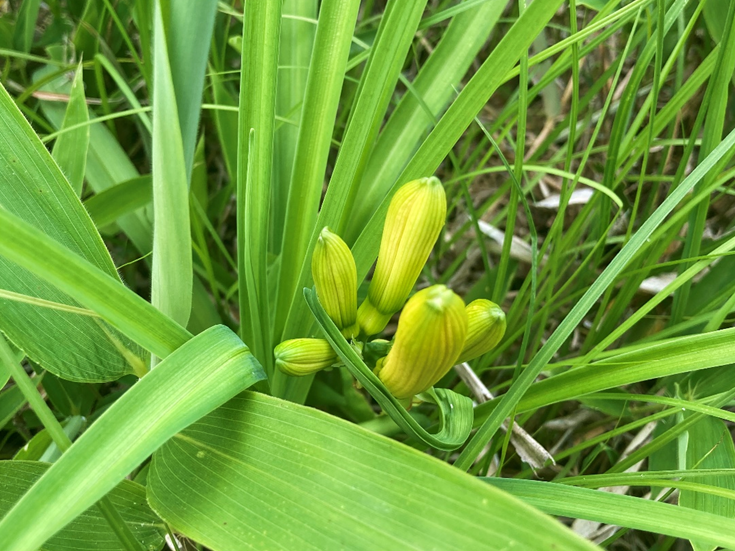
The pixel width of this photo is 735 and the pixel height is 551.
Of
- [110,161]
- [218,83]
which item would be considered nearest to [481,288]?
[218,83]

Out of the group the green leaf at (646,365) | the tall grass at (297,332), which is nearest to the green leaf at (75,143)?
the tall grass at (297,332)

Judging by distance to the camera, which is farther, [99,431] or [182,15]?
[182,15]

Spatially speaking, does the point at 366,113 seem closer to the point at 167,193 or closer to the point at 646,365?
the point at 167,193

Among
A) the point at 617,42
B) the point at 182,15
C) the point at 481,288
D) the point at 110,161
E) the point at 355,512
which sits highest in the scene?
the point at 182,15

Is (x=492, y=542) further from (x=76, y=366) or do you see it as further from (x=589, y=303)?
(x=76, y=366)

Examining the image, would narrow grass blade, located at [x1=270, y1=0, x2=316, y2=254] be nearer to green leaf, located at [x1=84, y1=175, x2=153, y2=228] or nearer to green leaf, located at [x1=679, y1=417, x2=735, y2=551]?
green leaf, located at [x1=84, y1=175, x2=153, y2=228]

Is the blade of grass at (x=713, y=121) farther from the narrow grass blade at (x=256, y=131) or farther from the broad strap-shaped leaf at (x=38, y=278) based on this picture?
the broad strap-shaped leaf at (x=38, y=278)

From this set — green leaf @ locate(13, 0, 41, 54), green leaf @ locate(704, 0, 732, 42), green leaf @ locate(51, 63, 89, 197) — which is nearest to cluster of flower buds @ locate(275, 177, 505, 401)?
green leaf @ locate(51, 63, 89, 197)

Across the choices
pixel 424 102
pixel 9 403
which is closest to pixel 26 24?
pixel 9 403
